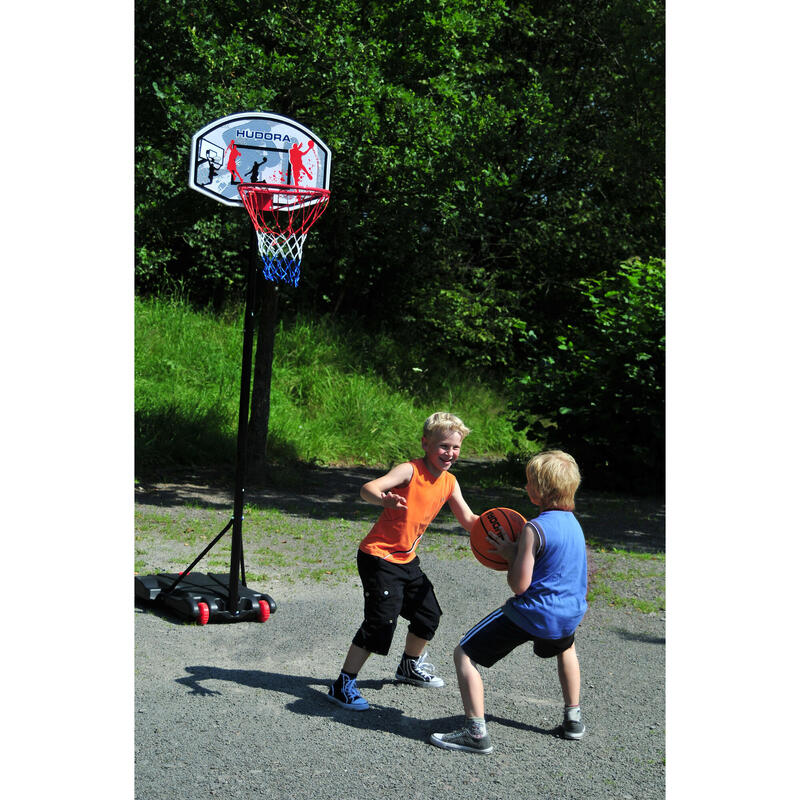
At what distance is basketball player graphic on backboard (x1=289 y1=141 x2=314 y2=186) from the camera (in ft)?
19.7

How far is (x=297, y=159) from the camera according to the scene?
608 centimetres

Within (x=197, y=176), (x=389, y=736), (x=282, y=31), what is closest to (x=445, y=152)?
(x=282, y=31)

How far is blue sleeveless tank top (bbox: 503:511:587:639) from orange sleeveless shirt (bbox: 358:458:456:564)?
65 cm

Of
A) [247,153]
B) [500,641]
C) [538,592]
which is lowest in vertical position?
[500,641]

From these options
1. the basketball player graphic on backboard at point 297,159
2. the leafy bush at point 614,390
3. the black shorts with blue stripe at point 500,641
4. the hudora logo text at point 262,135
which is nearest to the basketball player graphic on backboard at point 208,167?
the hudora logo text at point 262,135

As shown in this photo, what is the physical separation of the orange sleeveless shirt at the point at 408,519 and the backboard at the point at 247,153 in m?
2.68

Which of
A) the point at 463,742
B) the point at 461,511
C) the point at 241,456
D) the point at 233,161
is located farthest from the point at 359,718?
the point at 233,161

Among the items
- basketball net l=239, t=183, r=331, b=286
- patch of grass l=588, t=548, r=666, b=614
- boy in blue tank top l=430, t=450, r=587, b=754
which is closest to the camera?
boy in blue tank top l=430, t=450, r=587, b=754

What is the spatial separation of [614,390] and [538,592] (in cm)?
→ 776

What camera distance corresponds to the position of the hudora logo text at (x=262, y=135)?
5.90 metres

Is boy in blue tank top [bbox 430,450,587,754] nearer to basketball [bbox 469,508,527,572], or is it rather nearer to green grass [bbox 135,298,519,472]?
basketball [bbox 469,508,527,572]

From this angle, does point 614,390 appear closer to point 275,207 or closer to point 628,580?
point 628,580

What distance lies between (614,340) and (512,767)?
26.7 feet

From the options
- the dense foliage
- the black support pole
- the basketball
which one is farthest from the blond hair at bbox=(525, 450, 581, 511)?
the dense foliage
